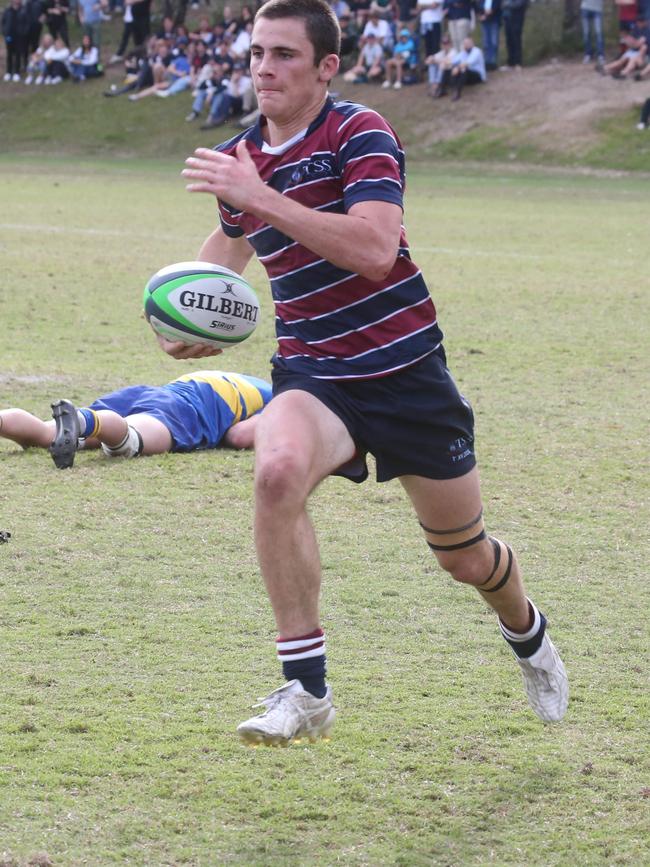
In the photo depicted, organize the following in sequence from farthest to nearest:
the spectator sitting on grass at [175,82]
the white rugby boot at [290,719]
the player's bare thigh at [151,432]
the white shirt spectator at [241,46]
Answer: the spectator sitting on grass at [175,82] → the white shirt spectator at [241,46] → the player's bare thigh at [151,432] → the white rugby boot at [290,719]

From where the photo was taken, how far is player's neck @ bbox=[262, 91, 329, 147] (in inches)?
168

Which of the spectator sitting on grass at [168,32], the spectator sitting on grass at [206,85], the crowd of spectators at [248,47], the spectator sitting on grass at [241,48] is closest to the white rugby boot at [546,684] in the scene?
the crowd of spectators at [248,47]

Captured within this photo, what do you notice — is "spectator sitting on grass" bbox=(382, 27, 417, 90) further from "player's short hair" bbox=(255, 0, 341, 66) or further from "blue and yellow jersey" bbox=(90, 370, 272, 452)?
"player's short hair" bbox=(255, 0, 341, 66)

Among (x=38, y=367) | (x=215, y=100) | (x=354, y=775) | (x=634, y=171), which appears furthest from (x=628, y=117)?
(x=354, y=775)

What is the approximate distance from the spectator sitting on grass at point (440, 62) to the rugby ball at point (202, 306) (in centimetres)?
2930

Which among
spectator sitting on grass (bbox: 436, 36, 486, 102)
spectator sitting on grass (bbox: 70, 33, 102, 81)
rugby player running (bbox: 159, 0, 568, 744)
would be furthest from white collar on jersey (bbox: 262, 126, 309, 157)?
spectator sitting on grass (bbox: 70, 33, 102, 81)

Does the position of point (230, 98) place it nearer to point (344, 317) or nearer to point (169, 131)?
point (169, 131)

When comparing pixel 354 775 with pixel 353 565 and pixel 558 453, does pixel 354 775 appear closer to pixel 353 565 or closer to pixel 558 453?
pixel 353 565

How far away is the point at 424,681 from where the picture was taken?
462 centimetres

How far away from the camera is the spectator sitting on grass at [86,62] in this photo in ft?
133

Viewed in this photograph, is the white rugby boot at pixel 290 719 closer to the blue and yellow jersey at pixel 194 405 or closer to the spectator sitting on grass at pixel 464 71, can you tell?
the blue and yellow jersey at pixel 194 405

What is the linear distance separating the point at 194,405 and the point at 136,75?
1317 inches

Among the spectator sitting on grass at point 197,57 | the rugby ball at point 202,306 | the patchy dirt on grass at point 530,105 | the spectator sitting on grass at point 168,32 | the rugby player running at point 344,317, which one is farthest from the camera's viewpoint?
the spectator sitting on grass at point 168,32

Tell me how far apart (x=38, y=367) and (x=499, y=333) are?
3.90 m
